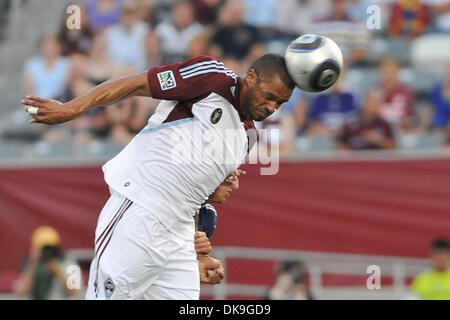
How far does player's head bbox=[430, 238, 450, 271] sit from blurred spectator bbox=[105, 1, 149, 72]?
181 inches

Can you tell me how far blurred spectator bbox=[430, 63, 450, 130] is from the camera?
36.7 ft

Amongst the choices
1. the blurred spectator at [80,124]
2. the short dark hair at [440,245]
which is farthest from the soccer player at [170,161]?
the blurred spectator at [80,124]

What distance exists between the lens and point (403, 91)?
37.8 feet

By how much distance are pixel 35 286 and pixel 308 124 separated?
3.56m

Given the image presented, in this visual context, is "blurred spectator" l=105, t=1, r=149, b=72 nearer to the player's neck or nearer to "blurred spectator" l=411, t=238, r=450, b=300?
"blurred spectator" l=411, t=238, r=450, b=300

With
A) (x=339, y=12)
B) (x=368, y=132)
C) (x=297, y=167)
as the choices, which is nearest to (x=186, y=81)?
(x=297, y=167)

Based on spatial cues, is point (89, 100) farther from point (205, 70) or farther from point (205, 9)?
point (205, 9)

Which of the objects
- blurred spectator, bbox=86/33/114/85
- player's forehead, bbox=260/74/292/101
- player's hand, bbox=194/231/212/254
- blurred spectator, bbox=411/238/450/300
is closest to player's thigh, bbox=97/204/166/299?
player's hand, bbox=194/231/212/254

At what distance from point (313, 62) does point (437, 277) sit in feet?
15.8

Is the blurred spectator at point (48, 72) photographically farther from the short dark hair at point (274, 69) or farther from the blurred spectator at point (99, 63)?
the short dark hair at point (274, 69)

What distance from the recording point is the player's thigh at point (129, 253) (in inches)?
221

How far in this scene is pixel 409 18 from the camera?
13000mm
